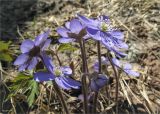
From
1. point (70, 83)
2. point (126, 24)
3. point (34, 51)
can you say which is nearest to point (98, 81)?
point (70, 83)

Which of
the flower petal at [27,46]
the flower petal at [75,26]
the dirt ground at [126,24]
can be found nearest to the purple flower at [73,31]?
the flower petal at [75,26]

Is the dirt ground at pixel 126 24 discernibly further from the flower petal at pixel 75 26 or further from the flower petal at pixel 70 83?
the flower petal at pixel 75 26

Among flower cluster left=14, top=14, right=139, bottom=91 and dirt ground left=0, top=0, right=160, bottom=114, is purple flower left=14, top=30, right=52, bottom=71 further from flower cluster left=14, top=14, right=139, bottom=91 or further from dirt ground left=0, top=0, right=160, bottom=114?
dirt ground left=0, top=0, right=160, bottom=114

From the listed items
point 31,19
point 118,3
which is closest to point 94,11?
point 118,3

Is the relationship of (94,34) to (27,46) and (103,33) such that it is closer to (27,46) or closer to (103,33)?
(103,33)

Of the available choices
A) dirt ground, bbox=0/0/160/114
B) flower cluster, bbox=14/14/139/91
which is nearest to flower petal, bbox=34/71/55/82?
flower cluster, bbox=14/14/139/91

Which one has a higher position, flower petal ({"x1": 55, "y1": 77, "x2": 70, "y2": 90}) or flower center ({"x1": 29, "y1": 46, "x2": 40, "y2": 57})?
flower center ({"x1": 29, "y1": 46, "x2": 40, "y2": 57})
